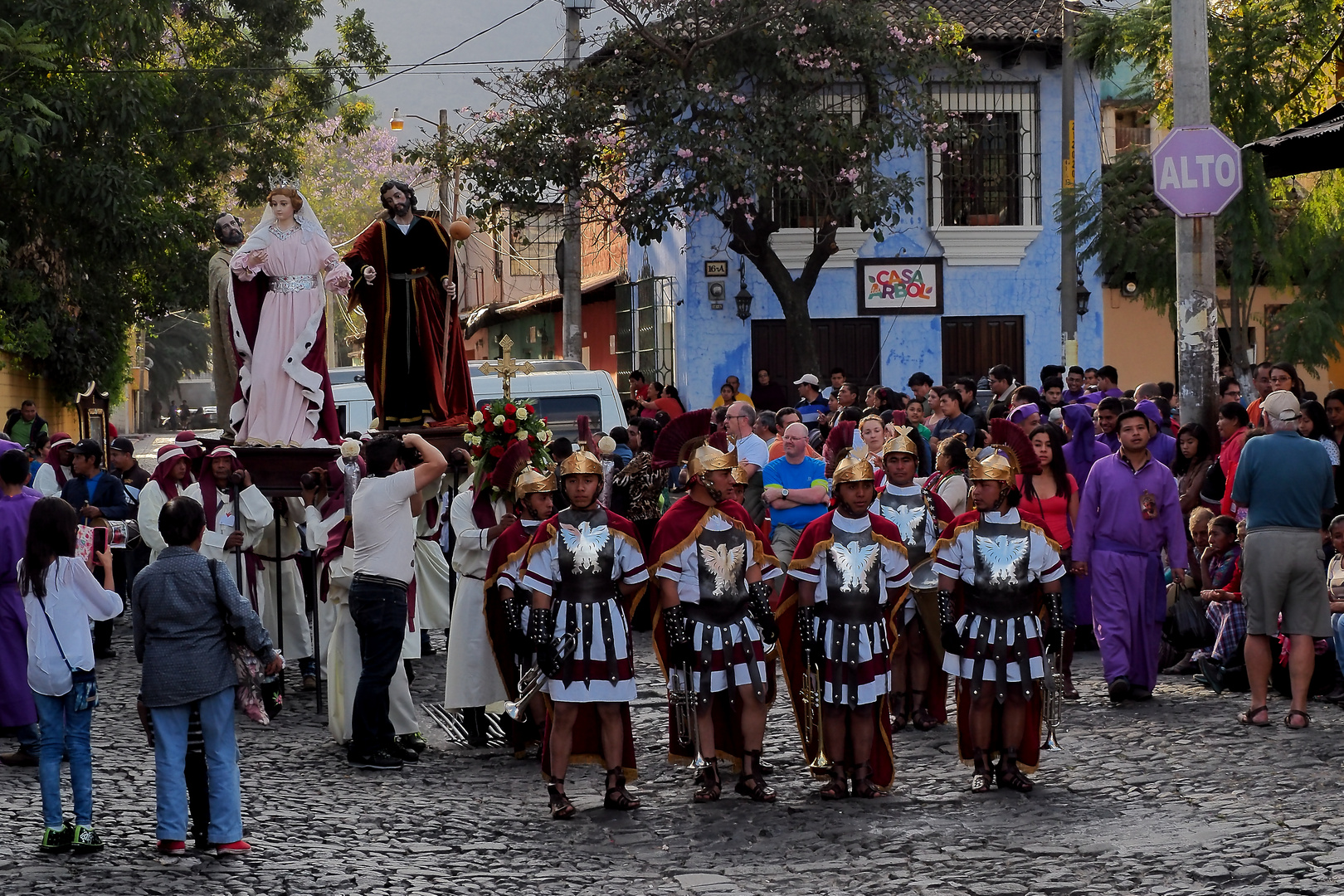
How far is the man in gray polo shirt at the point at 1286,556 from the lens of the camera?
972 centimetres

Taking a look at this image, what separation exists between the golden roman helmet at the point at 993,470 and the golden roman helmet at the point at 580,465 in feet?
6.21

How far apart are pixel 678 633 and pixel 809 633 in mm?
671

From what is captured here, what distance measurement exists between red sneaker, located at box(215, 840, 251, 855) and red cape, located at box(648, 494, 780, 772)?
2.14m

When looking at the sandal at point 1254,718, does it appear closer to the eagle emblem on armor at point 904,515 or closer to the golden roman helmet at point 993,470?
the eagle emblem on armor at point 904,515

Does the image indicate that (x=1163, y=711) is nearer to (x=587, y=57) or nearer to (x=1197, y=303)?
(x=1197, y=303)

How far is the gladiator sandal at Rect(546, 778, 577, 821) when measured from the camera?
8.09 meters

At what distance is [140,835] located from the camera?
25.8ft

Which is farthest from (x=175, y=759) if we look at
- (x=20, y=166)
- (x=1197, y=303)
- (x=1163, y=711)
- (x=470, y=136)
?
(x=470, y=136)

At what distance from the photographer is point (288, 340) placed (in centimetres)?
1276

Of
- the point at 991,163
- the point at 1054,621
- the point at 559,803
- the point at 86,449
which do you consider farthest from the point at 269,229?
the point at 991,163

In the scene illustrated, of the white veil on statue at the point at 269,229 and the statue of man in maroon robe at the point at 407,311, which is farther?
the statue of man in maroon robe at the point at 407,311

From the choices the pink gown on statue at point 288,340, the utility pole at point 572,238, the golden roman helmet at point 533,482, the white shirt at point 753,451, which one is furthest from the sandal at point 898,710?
the utility pole at point 572,238

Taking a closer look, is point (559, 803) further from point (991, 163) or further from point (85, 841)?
point (991, 163)

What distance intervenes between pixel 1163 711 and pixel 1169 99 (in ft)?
41.0
